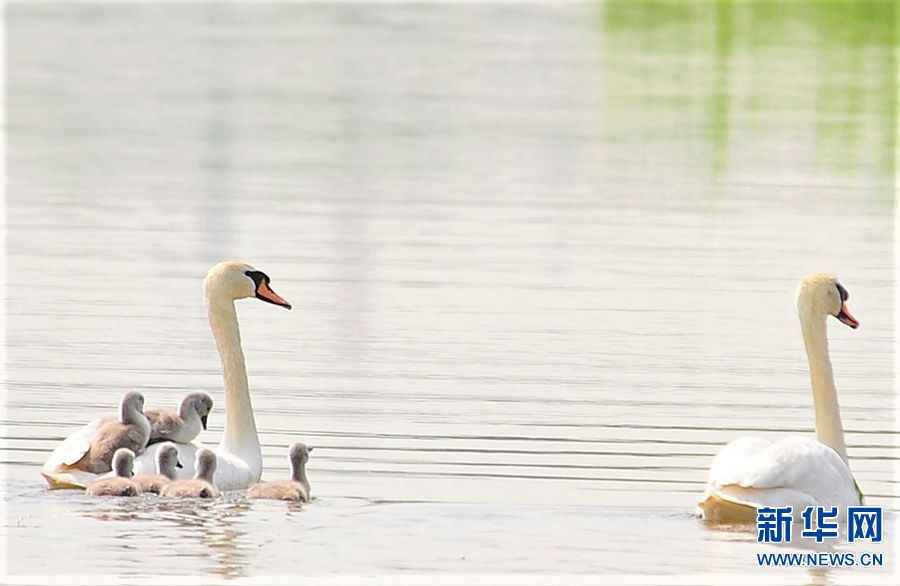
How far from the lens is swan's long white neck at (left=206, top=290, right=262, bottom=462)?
11266mm

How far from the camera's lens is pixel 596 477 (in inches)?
434

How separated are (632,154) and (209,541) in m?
16.2

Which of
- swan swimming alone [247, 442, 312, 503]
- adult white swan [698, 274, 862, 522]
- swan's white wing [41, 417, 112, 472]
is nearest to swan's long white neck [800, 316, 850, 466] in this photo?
adult white swan [698, 274, 862, 522]

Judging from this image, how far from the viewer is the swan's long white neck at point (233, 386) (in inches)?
444

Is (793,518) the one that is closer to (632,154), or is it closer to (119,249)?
(119,249)

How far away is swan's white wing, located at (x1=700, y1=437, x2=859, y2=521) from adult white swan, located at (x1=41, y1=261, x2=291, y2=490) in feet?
6.79

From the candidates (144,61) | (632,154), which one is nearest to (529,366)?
(632,154)

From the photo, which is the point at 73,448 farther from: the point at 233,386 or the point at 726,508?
the point at 726,508

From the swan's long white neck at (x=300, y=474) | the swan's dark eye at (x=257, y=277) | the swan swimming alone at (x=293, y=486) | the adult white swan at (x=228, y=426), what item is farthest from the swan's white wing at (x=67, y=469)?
the swan's dark eye at (x=257, y=277)

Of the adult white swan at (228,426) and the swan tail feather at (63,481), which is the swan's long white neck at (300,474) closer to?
the adult white swan at (228,426)

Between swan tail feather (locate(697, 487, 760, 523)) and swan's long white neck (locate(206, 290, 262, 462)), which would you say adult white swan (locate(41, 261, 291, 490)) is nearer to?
swan's long white neck (locate(206, 290, 262, 462))

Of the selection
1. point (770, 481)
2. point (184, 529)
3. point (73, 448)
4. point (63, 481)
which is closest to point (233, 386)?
point (73, 448)

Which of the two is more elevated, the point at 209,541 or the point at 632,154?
the point at 632,154

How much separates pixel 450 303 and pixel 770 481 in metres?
5.66
